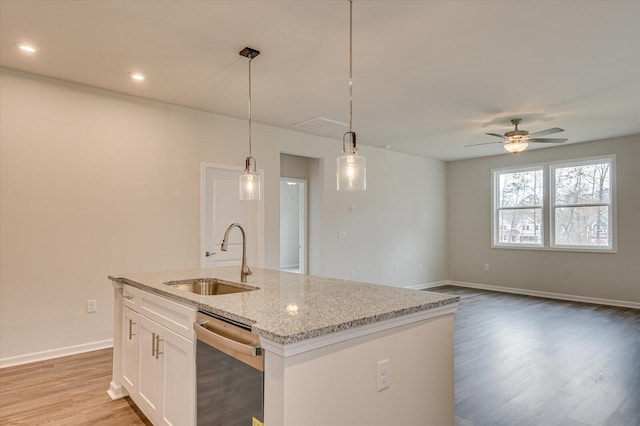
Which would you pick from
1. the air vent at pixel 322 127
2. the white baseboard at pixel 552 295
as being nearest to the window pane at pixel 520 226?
the white baseboard at pixel 552 295

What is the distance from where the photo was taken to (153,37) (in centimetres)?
280

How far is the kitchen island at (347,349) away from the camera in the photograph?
1.33m

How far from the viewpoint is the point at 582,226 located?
645 cm

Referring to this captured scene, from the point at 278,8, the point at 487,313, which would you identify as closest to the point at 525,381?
the point at 487,313

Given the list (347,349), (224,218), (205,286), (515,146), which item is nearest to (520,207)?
(515,146)

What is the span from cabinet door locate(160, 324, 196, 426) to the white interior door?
254cm

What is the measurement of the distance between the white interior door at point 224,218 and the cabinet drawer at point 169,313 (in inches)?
87.1

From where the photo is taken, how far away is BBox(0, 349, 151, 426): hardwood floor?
8.16ft

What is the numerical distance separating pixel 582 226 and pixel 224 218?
19.6 feet

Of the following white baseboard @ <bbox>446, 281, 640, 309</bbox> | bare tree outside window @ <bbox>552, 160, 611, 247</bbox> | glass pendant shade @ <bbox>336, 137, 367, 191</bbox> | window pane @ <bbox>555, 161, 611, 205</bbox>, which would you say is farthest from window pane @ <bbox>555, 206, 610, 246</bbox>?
glass pendant shade @ <bbox>336, 137, 367, 191</bbox>

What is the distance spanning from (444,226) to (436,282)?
49.0 inches

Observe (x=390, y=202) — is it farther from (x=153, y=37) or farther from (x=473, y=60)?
(x=153, y=37)

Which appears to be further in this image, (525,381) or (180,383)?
(525,381)

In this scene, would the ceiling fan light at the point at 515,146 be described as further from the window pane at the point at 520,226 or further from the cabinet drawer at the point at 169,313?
the cabinet drawer at the point at 169,313
